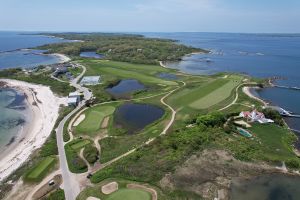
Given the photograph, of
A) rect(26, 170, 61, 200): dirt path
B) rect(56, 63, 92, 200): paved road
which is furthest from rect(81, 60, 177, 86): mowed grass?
rect(26, 170, 61, 200): dirt path

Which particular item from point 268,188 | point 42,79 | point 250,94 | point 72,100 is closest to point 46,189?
point 268,188

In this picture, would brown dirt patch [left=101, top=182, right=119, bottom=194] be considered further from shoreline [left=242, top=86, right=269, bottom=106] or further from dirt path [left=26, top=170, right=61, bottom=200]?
shoreline [left=242, top=86, right=269, bottom=106]

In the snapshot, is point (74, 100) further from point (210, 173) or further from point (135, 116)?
point (210, 173)

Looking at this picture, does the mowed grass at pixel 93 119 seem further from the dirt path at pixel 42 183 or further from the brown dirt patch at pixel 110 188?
the brown dirt patch at pixel 110 188

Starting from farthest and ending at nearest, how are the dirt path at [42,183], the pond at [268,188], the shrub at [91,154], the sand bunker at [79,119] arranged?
the sand bunker at [79,119] → the shrub at [91,154] → the dirt path at [42,183] → the pond at [268,188]

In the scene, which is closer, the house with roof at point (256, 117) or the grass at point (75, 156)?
the grass at point (75, 156)

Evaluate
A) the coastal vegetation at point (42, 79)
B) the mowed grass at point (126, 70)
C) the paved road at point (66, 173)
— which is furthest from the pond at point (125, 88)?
the paved road at point (66, 173)

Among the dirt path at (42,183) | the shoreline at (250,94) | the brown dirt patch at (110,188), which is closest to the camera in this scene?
the brown dirt patch at (110,188)
